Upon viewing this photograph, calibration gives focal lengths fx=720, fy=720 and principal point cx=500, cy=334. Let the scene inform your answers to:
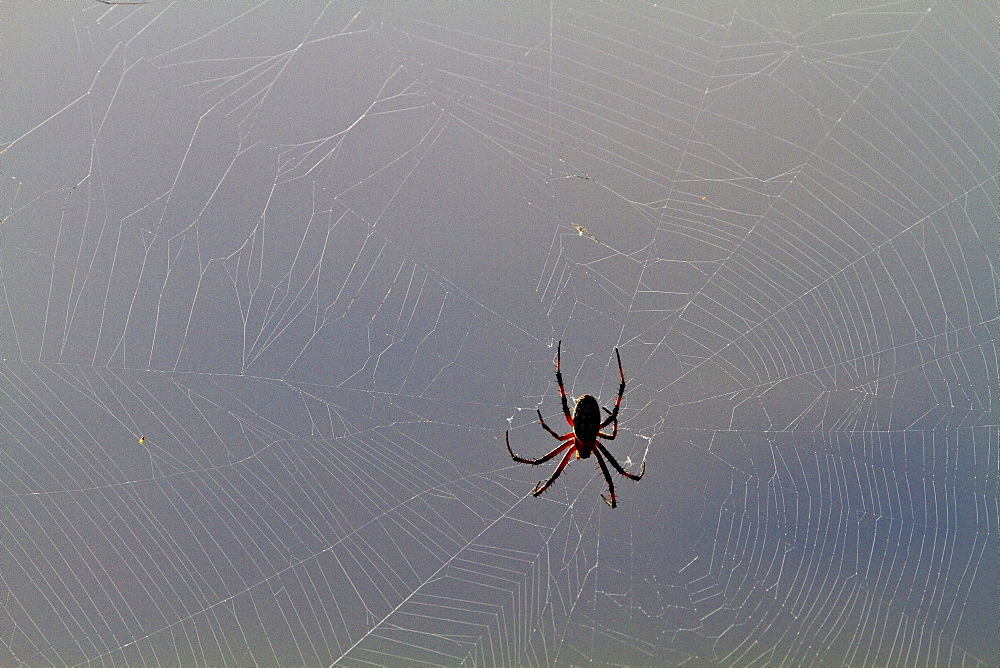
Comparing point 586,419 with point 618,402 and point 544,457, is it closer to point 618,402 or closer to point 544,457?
point 618,402

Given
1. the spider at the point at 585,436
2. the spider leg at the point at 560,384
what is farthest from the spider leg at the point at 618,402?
the spider leg at the point at 560,384

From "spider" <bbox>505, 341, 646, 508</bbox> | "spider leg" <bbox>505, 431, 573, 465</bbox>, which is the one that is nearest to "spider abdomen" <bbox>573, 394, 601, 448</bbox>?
"spider" <bbox>505, 341, 646, 508</bbox>

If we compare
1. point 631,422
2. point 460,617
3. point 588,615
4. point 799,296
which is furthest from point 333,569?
point 799,296

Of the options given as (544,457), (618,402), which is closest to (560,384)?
(618,402)

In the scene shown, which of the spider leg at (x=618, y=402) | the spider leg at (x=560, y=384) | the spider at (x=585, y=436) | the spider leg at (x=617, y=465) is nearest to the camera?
the spider leg at (x=560, y=384)

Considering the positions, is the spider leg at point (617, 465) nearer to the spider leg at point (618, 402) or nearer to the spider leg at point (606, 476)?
the spider leg at point (606, 476)

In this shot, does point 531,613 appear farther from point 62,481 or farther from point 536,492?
point 62,481

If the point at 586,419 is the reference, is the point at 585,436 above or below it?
below

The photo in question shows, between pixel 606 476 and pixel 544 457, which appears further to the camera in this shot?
pixel 606 476
